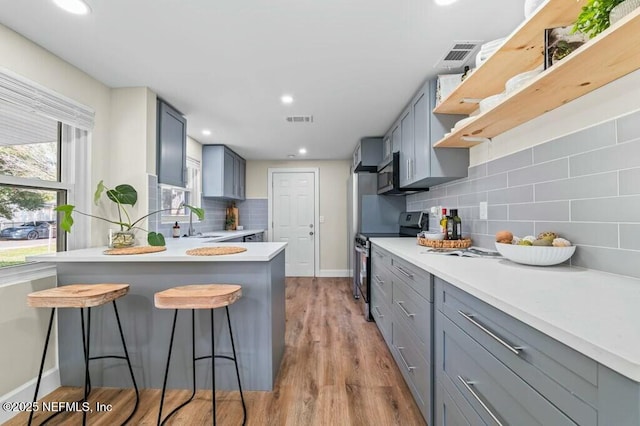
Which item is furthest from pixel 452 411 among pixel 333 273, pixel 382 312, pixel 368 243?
pixel 333 273

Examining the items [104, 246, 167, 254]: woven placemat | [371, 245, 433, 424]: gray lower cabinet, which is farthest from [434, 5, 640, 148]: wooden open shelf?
[104, 246, 167, 254]: woven placemat

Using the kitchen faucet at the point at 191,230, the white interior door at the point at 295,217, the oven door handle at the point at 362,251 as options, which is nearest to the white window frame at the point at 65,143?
the kitchen faucet at the point at 191,230

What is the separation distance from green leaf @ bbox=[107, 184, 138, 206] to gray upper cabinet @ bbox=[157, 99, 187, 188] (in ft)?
1.23

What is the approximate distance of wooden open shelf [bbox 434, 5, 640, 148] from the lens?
2.91 ft

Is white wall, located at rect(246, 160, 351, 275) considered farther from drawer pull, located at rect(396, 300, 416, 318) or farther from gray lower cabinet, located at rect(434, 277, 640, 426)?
gray lower cabinet, located at rect(434, 277, 640, 426)

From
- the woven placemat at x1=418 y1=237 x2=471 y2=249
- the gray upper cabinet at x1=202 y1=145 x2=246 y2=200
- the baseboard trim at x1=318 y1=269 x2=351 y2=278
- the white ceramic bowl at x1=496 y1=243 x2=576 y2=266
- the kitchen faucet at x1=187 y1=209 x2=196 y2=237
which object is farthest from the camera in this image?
the baseboard trim at x1=318 y1=269 x2=351 y2=278

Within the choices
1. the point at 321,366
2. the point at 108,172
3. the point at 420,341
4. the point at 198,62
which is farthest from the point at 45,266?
the point at 420,341

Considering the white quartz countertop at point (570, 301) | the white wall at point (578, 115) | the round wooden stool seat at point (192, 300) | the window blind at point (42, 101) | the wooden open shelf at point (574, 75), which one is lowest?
the round wooden stool seat at point (192, 300)

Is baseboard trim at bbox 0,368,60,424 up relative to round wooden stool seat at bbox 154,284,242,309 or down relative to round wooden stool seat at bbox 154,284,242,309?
down

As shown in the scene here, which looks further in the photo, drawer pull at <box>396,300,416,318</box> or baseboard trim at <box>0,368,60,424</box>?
drawer pull at <box>396,300,416,318</box>

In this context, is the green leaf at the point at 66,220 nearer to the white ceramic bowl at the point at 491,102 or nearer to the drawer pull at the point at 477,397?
the drawer pull at the point at 477,397

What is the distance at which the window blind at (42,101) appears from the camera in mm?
1684

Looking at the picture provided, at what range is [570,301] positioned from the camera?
2.71ft

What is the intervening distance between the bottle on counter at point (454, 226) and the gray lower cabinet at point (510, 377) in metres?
0.95
